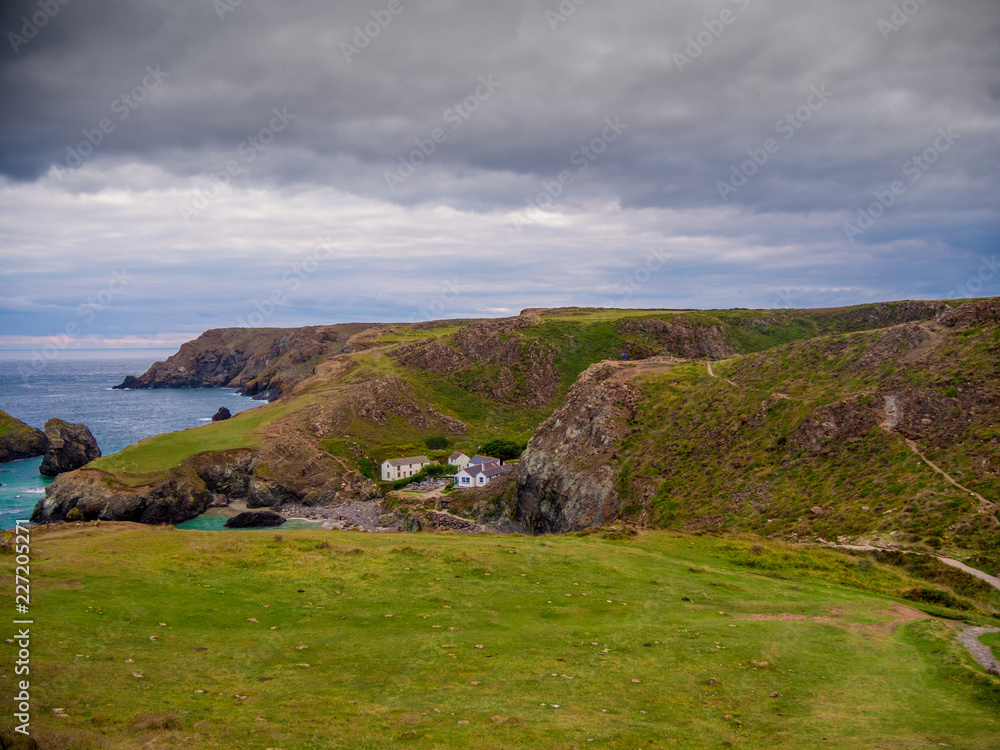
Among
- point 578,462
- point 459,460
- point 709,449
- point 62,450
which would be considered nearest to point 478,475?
point 459,460

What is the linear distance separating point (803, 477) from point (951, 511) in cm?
1324

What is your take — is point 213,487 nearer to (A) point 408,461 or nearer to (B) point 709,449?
(A) point 408,461

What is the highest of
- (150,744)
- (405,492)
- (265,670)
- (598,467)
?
(150,744)

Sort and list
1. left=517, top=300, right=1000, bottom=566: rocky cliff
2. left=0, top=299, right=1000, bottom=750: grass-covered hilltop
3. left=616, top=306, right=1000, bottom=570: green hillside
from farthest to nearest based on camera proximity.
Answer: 1. left=517, top=300, right=1000, bottom=566: rocky cliff
2. left=616, top=306, right=1000, bottom=570: green hillside
3. left=0, top=299, right=1000, bottom=750: grass-covered hilltop

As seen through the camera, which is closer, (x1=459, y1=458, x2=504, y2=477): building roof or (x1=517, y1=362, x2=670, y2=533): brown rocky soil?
(x1=517, y1=362, x2=670, y2=533): brown rocky soil

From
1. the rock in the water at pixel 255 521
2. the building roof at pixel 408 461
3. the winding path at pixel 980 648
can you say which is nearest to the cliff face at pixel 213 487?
the building roof at pixel 408 461

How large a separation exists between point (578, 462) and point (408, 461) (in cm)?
5540

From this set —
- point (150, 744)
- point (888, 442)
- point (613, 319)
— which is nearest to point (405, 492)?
point (888, 442)

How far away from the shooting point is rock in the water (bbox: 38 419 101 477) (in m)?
116

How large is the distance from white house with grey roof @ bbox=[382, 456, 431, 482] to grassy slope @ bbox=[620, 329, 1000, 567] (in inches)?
2214

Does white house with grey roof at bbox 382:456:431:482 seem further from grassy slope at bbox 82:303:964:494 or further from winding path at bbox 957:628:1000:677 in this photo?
winding path at bbox 957:628:1000:677

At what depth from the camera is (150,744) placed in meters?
10.9

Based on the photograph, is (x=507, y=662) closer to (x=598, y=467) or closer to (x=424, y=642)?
(x=424, y=642)

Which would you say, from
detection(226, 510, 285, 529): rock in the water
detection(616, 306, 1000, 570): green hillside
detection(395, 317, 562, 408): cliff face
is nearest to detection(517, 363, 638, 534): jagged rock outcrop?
detection(616, 306, 1000, 570): green hillside
